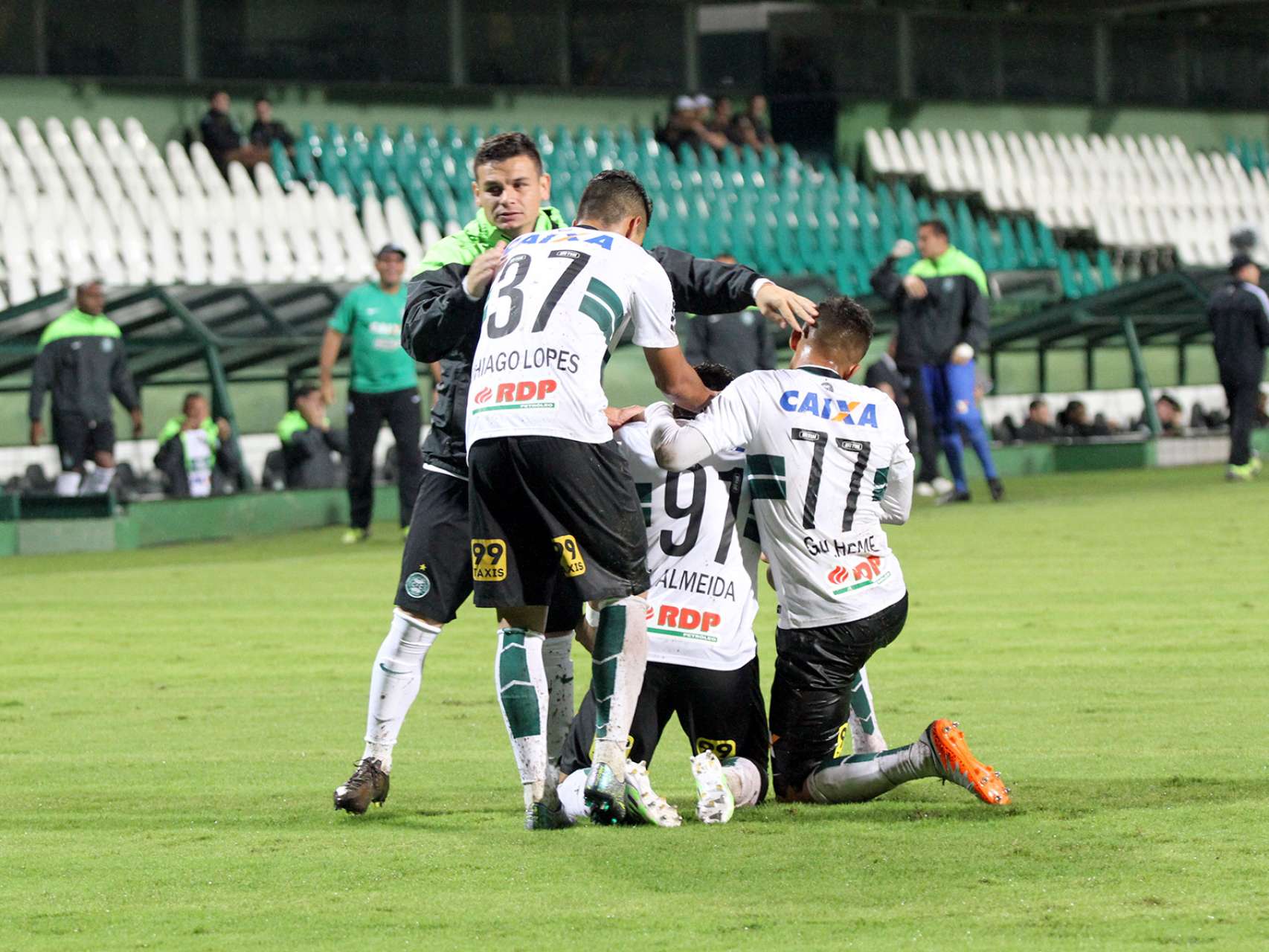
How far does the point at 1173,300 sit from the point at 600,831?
718 inches

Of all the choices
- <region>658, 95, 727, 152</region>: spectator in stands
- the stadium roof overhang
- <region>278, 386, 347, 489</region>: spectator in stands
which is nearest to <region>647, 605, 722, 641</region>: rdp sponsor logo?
<region>278, 386, 347, 489</region>: spectator in stands

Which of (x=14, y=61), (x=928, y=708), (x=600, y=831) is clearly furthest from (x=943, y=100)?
(x=600, y=831)

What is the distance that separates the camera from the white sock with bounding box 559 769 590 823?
5.73m

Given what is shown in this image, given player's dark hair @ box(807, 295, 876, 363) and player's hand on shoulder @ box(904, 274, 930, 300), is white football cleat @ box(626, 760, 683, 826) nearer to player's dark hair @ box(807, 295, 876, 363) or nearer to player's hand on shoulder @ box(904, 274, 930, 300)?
player's dark hair @ box(807, 295, 876, 363)

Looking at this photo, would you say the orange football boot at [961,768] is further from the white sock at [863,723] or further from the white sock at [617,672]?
the white sock at [617,672]

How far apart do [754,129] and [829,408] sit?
22.5 metres

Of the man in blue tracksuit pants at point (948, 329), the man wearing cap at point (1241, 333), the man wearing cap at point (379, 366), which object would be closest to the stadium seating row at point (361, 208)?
the man wearing cap at point (379, 366)

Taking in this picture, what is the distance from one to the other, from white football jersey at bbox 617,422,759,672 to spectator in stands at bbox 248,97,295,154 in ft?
59.6

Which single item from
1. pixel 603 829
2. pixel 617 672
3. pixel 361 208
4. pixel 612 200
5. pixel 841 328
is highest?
pixel 361 208

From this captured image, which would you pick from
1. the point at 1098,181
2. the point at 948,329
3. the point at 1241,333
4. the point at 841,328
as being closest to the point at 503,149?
the point at 841,328

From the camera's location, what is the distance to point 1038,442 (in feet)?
73.6

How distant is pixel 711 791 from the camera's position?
18.7 feet

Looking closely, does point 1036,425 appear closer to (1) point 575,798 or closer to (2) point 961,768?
(2) point 961,768

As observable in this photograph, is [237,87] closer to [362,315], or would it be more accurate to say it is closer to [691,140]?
[691,140]
